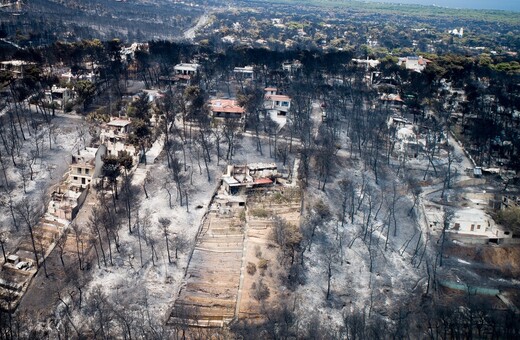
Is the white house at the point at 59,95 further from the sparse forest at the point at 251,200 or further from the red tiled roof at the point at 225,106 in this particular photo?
the red tiled roof at the point at 225,106

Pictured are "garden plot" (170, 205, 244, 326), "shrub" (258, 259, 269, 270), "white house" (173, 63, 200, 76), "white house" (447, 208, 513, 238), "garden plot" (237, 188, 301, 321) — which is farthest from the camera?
"white house" (173, 63, 200, 76)

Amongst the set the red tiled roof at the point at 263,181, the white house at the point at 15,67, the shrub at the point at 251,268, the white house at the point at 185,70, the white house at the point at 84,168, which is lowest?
the shrub at the point at 251,268

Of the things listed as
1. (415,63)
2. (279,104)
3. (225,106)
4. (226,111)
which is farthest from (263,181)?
(415,63)

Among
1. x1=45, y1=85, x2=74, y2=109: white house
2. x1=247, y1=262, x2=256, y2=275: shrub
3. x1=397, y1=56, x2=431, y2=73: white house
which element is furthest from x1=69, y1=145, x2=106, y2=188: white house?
x1=397, y1=56, x2=431, y2=73: white house

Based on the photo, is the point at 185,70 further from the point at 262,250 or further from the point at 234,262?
the point at 234,262

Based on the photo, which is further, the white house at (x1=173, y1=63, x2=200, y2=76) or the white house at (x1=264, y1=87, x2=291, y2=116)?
the white house at (x1=173, y1=63, x2=200, y2=76)

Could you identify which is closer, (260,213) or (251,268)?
(251,268)

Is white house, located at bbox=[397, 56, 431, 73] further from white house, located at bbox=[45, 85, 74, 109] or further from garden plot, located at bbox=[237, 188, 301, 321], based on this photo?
white house, located at bbox=[45, 85, 74, 109]

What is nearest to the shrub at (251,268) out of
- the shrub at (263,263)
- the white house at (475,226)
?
the shrub at (263,263)

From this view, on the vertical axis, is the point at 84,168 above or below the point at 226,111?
below

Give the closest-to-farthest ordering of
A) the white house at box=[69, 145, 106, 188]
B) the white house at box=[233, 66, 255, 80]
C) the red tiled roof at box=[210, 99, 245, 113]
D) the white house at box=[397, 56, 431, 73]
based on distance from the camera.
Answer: the white house at box=[69, 145, 106, 188] → the red tiled roof at box=[210, 99, 245, 113] → the white house at box=[233, 66, 255, 80] → the white house at box=[397, 56, 431, 73]

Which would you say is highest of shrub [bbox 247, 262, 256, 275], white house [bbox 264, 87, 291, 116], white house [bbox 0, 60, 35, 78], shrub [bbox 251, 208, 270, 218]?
white house [bbox 0, 60, 35, 78]

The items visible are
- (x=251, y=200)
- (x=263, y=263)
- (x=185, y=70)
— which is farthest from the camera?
(x=185, y=70)
